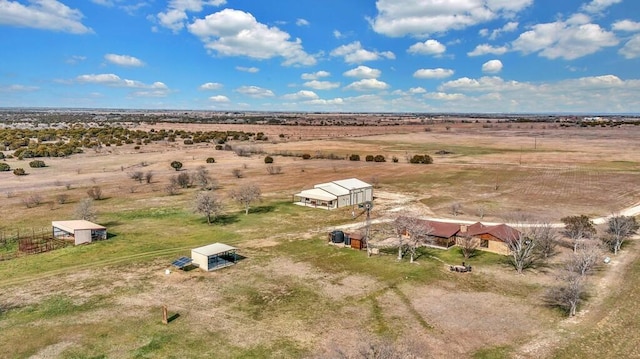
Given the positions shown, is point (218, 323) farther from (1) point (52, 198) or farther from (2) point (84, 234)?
(1) point (52, 198)

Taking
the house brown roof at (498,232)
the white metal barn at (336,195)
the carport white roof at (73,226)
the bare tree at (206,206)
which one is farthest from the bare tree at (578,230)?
the carport white roof at (73,226)

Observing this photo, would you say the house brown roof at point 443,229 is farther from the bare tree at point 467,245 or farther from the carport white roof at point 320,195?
the carport white roof at point 320,195

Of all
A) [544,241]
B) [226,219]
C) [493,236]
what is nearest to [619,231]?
[544,241]

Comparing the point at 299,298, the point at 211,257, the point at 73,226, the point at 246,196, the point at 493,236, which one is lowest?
the point at 299,298

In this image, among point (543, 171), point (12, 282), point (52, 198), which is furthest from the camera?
point (543, 171)

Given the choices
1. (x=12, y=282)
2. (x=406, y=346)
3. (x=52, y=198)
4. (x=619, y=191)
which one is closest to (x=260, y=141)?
(x=52, y=198)

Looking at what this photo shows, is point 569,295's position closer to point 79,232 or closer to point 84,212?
point 79,232

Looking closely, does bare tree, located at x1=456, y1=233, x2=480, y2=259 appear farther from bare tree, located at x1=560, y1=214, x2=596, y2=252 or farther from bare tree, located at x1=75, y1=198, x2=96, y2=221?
bare tree, located at x1=75, y1=198, x2=96, y2=221
